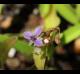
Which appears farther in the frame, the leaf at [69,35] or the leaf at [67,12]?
the leaf at [67,12]

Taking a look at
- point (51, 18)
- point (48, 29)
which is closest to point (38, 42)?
point (48, 29)

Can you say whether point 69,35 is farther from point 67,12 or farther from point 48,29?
point 67,12

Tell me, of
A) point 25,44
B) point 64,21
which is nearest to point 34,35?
point 25,44

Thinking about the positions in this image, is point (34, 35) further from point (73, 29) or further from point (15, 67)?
point (15, 67)

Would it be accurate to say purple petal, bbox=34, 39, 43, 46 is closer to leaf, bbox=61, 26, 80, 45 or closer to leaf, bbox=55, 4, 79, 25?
leaf, bbox=61, 26, 80, 45

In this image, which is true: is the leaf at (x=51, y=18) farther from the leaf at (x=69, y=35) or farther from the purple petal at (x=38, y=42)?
the purple petal at (x=38, y=42)

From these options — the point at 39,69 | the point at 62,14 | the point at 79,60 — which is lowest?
the point at 79,60

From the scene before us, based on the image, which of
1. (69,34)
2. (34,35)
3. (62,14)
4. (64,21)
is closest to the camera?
(34,35)

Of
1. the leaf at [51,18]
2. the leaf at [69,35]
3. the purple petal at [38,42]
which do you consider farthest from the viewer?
the leaf at [51,18]

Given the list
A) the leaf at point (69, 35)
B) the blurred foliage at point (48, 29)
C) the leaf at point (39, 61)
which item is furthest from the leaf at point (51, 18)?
the leaf at point (39, 61)
